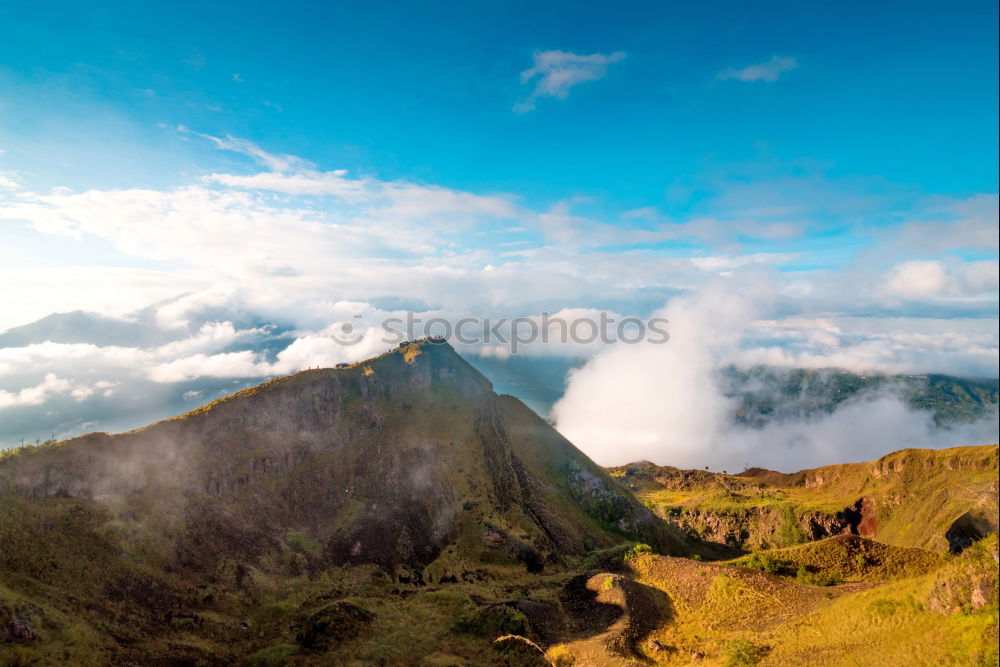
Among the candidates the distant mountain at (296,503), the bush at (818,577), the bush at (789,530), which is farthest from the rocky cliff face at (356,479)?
the bush at (789,530)

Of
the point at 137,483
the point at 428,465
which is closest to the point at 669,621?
the point at 428,465

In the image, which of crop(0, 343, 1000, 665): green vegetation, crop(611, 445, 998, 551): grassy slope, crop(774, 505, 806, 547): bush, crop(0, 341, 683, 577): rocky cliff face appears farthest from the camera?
crop(774, 505, 806, 547): bush

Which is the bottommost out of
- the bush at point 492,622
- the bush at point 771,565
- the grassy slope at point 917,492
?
the grassy slope at point 917,492

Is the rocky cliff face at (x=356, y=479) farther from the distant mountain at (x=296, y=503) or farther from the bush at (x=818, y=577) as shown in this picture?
the bush at (x=818, y=577)

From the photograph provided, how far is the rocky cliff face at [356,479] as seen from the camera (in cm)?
6091

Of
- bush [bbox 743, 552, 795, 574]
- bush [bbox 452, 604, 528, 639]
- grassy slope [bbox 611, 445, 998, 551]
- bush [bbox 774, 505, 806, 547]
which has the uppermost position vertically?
bush [bbox 743, 552, 795, 574]

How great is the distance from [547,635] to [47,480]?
204 feet

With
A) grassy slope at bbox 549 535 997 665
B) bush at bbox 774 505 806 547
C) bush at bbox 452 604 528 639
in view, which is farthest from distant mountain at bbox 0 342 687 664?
bush at bbox 774 505 806 547

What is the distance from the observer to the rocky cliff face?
60.9 m

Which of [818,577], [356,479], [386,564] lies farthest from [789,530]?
[356,479]

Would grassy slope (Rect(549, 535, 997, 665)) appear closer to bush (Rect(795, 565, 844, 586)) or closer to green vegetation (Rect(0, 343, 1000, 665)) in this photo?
green vegetation (Rect(0, 343, 1000, 665))

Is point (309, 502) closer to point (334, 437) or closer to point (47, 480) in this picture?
point (334, 437)

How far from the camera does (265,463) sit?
7756 centimetres

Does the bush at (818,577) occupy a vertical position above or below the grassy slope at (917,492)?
above
